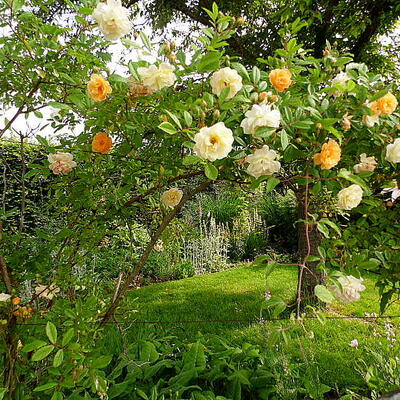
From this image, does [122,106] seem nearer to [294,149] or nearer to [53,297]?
[294,149]

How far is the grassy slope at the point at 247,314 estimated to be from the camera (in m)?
2.69

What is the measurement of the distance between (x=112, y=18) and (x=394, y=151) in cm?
90

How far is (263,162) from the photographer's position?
1.12 m

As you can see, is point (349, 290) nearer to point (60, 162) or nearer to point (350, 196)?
point (350, 196)

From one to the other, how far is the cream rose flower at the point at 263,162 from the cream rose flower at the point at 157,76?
32 cm

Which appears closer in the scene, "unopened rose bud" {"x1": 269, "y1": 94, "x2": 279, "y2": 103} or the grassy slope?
"unopened rose bud" {"x1": 269, "y1": 94, "x2": 279, "y2": 103}

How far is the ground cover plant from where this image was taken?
114 cm

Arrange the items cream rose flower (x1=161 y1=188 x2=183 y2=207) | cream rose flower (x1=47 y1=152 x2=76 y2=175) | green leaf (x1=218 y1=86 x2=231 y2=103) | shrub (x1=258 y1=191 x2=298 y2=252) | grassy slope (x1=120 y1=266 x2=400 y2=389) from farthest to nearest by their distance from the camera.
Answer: shrub (x1=258 y1=191 x2=298 y2=252)
grassy slope (x1=120 y1=266 x2=400 y2=389)
cream rose flower (x1=161 y1=188 x2=183 y2=207)
cream rose flower (x1=47 y1=152 x2=76 y2=175)
green leaf (x1=218 y1=86 x2=231 y2=103)

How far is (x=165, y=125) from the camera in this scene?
1020 mm

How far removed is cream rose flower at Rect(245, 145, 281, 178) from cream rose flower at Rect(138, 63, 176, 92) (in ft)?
1.03

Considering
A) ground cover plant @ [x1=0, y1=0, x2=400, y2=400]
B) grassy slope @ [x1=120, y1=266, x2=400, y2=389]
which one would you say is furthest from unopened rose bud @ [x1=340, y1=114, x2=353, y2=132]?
grassy slope @ [x1=120, y1=266, x2=400, y2=389]

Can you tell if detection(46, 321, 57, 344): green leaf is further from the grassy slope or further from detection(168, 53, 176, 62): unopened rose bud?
detection(168, 53, 176, 62): unopened rose bud

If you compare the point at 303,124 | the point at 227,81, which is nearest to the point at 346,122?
the point at 303,124

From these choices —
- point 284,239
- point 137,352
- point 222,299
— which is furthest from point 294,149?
point 284,239
